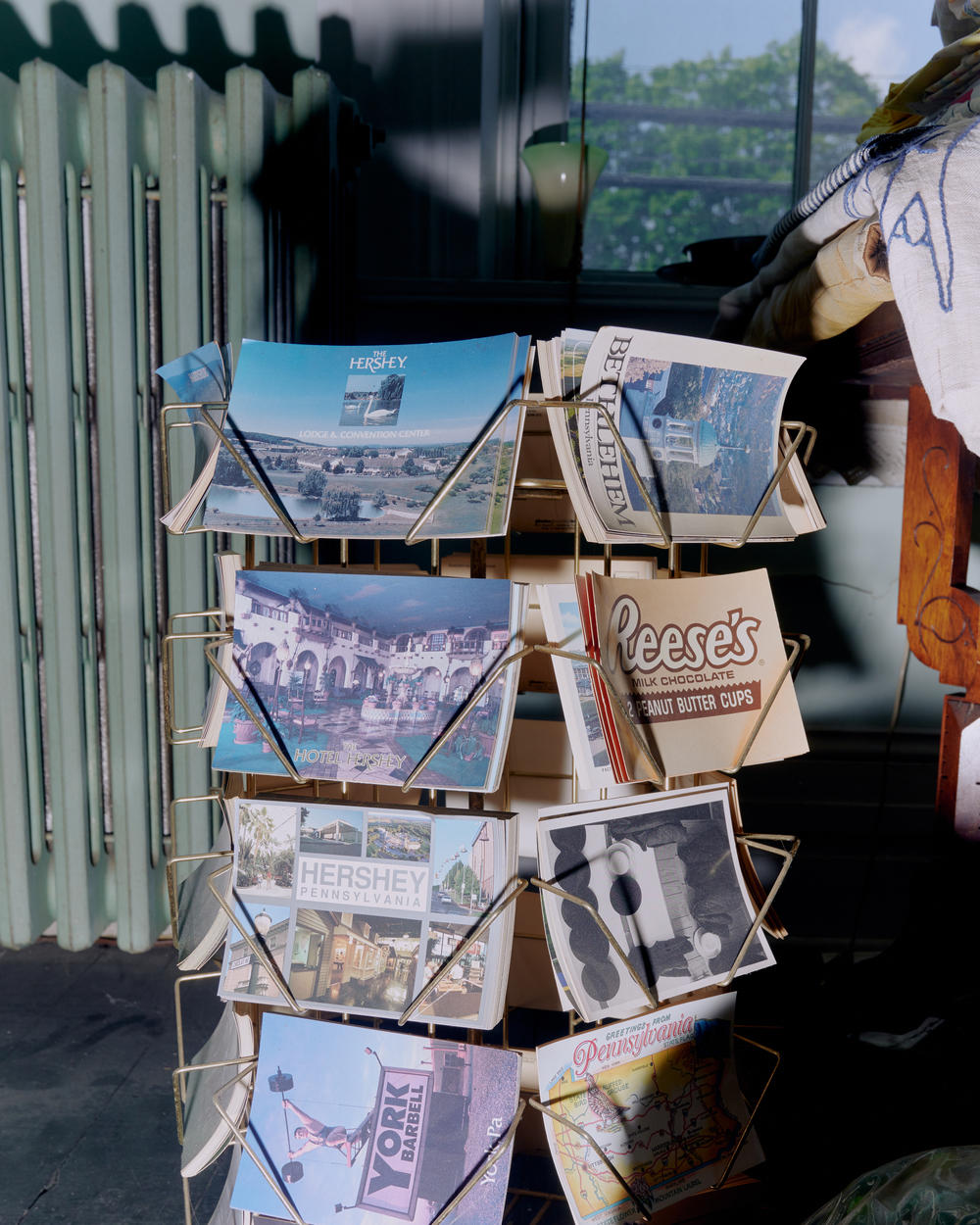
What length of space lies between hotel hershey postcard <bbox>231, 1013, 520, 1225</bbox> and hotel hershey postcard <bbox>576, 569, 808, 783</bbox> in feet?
0.84

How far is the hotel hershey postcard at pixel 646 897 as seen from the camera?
624mm

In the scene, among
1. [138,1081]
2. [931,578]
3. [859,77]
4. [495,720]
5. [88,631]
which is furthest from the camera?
[859,77]

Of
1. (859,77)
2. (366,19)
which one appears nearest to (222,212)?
(366,19)

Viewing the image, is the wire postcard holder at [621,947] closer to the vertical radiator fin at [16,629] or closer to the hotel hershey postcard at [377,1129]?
the hotel hershey postcard at [377,1129]

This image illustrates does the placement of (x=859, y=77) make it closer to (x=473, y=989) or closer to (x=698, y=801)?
(x=698, y=801)

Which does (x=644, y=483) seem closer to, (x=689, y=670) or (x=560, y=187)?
(x=689, y=670)

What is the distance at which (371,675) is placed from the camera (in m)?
0.62

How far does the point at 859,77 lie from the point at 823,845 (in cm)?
133

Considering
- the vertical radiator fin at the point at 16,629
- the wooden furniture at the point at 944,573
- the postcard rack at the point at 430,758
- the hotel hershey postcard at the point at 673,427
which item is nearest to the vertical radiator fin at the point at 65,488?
the vertical radiator fin at the point at 16,629

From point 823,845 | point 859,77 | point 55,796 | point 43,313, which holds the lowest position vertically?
point 823,845

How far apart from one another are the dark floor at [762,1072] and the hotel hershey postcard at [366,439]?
53cm

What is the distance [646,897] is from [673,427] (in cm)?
34

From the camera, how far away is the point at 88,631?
134cm

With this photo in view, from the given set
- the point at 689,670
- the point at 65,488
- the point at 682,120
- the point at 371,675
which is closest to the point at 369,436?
the point at 371,675
